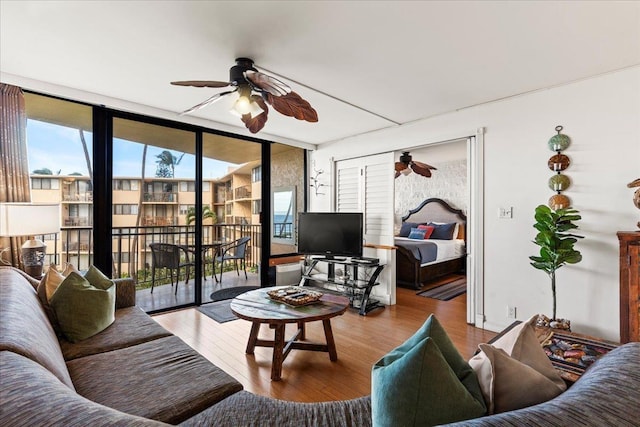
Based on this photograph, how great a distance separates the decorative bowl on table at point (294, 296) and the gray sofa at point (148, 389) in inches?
35.3

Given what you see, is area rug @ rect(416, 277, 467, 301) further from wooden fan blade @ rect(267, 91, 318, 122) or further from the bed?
wooden fan blade @ rect(267, 91, 318, 122)

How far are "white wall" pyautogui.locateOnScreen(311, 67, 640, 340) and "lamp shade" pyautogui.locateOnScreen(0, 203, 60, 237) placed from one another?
156 inches

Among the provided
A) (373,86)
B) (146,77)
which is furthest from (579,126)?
(146,77)

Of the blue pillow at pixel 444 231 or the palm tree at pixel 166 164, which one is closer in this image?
the palm tree at pixel 166 164

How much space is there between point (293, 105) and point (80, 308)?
197 cm

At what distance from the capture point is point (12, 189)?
8.75 ft

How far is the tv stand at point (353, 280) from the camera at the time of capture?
396 centimetres

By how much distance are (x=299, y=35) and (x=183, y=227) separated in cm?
291

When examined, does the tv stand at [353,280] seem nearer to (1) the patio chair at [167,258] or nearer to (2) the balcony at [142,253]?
(2) the balcony at [142,253]

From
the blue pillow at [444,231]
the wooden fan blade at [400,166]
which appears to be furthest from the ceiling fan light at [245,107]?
the blue pillow at [444,231]

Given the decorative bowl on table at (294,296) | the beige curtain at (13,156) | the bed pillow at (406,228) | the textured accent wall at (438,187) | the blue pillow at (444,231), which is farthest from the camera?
the bed pillow at (406,228)

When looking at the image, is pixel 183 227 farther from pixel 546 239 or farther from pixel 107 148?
pixel 546 239

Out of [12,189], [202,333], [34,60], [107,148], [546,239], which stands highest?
[34,60]

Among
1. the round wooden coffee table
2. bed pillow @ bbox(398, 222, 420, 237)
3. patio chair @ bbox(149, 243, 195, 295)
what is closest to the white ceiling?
patio chair @ bbox(149, 243, 195, 295)
